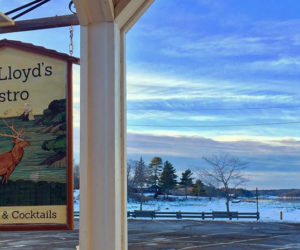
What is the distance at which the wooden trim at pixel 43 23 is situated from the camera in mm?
1930

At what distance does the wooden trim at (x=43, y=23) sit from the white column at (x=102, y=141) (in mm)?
97

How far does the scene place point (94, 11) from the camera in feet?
6.00

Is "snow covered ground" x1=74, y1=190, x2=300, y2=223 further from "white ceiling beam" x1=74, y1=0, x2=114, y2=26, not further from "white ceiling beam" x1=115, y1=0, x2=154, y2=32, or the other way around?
"white ceiling beam" x1=74, y1=0, x2=114, y2=26

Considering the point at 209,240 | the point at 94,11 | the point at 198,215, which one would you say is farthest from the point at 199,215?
the point at 94,11

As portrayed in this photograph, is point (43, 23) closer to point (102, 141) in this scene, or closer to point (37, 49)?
point (37, 49)

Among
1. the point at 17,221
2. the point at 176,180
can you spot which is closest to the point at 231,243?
the point at 17,221

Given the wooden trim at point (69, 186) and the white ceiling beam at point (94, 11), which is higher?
the white ceiling beam at point (94, 11)

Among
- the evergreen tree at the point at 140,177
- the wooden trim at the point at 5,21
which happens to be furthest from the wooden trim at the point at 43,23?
the evergreen tree at the point at 140,177

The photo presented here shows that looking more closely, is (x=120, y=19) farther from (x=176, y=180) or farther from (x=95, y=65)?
(x=176, y=180)

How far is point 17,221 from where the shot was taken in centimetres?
185

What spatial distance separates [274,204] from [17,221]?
139ft

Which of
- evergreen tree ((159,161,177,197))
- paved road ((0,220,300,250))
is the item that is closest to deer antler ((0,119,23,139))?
paved road ((0,220,300,250))

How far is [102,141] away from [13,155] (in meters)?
0.45

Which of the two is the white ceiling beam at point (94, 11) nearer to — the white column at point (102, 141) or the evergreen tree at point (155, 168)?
the white column at point (102, 141)
